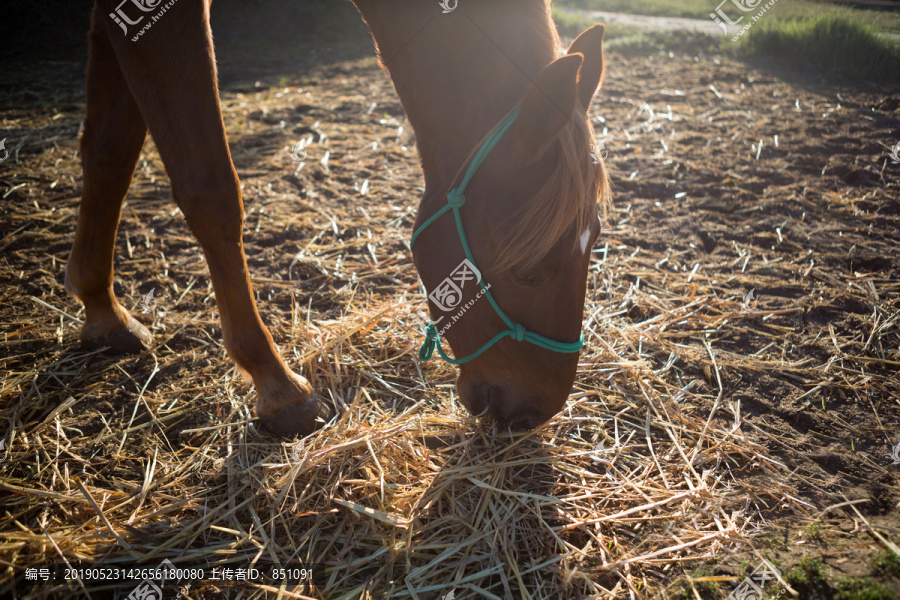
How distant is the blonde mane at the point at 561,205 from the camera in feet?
4.84

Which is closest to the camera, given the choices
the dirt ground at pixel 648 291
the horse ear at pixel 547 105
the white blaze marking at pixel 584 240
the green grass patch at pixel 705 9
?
the horse ear at pixel 547 105

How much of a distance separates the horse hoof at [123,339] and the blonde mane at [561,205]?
7.01 ft

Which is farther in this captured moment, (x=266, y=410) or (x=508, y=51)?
(x=266, y=410)

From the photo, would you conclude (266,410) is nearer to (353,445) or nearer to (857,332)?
(353,445)

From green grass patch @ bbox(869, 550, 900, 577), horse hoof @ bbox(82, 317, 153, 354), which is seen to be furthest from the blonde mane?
horse hoof @ bbox(82, 317, 153, 354)

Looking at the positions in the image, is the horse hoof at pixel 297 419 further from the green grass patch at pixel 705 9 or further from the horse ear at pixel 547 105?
the green grass patch at pixel 705 9

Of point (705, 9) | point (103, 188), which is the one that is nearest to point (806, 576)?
point (103, 188)

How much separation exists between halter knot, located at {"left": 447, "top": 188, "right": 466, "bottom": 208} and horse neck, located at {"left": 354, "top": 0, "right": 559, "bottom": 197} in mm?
77

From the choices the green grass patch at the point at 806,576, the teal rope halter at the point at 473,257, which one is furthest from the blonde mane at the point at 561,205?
the green grass patch at the point at 806,576

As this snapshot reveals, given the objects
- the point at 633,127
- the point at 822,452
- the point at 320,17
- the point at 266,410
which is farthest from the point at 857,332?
the point at 320,17

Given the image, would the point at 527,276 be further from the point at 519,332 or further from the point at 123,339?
the point at 123,339

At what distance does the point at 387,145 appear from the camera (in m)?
5.23

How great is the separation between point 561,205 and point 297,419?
4.73 feet

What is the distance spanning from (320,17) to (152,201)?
814 centimetres
